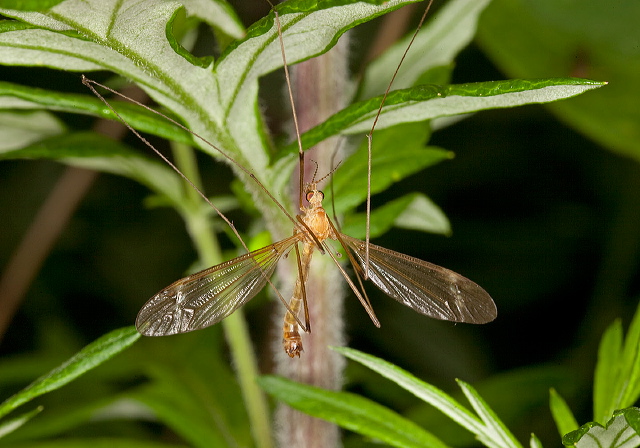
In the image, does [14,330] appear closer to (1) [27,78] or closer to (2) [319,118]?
(1) [27,78]

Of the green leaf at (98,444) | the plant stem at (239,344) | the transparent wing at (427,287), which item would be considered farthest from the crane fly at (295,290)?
the green leaf at (98,444)

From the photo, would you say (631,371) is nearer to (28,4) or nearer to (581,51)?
(28,4)

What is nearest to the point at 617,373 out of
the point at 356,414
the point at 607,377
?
the point at 607,377

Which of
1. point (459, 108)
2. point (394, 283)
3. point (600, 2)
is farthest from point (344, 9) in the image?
point (600, 2)

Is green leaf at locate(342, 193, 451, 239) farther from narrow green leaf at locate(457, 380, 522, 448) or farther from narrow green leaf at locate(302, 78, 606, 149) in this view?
narrow green leaf at locate(457, 380, 522, 448)

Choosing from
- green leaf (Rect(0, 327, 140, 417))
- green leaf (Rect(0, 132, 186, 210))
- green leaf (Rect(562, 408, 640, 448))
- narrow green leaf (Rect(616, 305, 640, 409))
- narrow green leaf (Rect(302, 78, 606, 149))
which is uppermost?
green leaf (Rect(0, 132, 186, 210))

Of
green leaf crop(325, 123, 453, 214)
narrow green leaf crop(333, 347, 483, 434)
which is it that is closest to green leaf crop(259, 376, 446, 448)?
narrow green leaf crop(333, 347, 483, 434)
